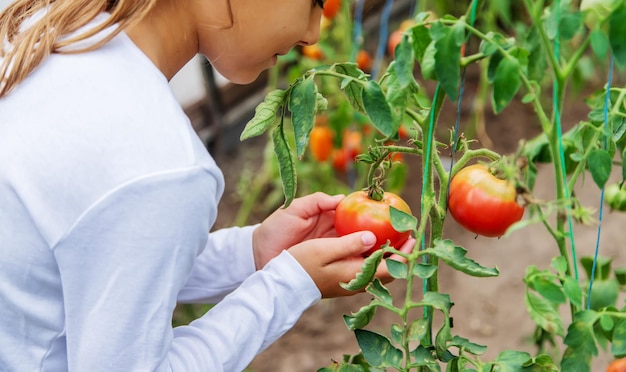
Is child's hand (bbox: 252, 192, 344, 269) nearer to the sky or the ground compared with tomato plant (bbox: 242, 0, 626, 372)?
nearer to the ground

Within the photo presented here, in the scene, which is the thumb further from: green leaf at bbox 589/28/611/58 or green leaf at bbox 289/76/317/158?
green leaf at bbox 589/28/611/58

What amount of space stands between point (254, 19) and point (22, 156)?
302 millimetres

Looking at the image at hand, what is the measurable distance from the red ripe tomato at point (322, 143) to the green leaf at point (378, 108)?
141cm

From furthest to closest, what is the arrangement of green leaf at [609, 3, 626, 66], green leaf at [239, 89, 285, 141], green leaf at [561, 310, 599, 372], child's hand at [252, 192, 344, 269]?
child's hand at [252, 192, 344, 269]
green leaf at [239, 89, 285, 141]
green leaf at [561, 310, 599, 372]
green leaf at [609, 3, 626, 66]

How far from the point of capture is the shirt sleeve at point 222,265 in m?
1.22

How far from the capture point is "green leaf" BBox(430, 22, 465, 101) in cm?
75

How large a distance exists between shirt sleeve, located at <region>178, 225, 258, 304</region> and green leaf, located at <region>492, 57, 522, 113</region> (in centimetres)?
55

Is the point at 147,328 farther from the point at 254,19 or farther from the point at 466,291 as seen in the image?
the point at 466,291

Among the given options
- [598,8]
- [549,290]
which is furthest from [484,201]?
[598,8]

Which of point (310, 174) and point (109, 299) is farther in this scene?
point (310, 174)

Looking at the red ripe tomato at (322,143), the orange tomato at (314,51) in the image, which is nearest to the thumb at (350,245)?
the red ripe tomato at (322,143)

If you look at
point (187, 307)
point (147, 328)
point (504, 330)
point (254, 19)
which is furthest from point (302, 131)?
point (504, 330)

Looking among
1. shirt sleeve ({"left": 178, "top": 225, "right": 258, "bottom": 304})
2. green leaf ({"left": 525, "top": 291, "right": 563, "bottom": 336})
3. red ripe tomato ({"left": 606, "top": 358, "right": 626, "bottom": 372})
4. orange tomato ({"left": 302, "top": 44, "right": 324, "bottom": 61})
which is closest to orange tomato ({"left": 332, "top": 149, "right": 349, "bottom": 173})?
orange tomato ({"left": 302, "top": 44, "right": 324, "bottom": 61})

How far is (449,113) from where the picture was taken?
3045 millimetres
